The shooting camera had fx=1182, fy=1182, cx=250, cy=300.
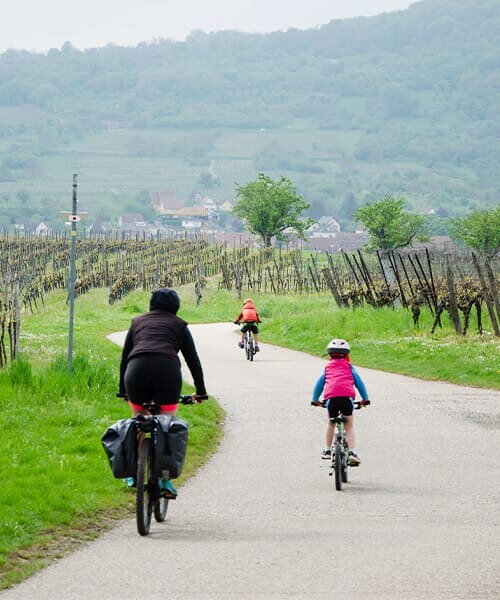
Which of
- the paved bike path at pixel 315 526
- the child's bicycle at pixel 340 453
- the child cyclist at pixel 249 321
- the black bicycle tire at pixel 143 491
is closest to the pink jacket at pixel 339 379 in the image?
the child's bicycle at pixel 340 453

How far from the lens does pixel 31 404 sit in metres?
16.3

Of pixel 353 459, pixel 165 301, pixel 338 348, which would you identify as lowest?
pixel 353 459

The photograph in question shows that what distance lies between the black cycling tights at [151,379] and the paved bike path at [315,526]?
1.07m

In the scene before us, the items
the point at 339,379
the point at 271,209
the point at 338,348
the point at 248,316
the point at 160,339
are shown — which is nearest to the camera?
the point at 160,339

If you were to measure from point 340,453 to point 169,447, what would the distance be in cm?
287

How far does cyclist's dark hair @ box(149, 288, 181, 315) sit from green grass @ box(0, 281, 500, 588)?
1866 millimetres

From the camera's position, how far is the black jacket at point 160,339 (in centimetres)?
969

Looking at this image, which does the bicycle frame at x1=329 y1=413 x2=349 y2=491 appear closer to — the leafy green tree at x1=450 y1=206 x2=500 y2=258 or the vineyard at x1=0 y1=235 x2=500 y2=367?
the vineyard at x1=0 y1=235 x2=500 y2=367

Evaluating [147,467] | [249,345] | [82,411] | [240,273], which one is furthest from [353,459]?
[240,273]

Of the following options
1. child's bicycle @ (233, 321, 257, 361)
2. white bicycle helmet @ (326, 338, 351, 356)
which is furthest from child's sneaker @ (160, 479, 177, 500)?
child's bicycle @ (233, 321, 257, 361)

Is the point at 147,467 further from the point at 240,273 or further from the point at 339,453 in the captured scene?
the point at 240,273

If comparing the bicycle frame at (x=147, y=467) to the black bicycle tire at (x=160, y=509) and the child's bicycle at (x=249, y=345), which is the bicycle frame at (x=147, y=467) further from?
the child's bicycle at (x=249, y=345)

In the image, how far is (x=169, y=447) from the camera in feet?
30.5

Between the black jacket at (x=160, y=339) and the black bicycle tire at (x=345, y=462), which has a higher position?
the black jacket at (x=160, y=339)
